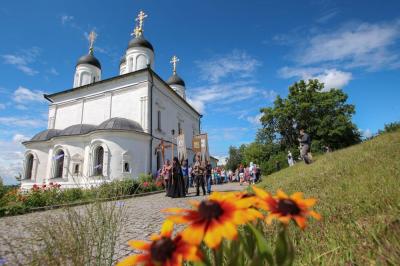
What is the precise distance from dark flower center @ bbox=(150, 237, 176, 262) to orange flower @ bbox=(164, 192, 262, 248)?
0.19ft

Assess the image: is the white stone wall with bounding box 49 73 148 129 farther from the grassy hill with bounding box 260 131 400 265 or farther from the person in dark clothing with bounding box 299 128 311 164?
the grassy hill with bounding box 260 131 400 265

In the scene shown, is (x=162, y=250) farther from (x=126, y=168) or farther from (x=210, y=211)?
(x=126, y=168)

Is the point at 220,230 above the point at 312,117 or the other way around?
the other way around

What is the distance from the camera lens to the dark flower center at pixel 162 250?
771 millimetres

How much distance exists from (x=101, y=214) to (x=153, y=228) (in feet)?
10.7

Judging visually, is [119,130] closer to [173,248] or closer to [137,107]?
[137,107]

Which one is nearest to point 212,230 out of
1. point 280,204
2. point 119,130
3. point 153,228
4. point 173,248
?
point 173,248

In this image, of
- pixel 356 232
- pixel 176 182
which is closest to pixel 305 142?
pixel 176 182

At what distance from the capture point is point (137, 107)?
86.3ft

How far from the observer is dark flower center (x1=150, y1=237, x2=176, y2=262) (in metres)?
0.77

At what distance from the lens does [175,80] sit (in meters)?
40.3

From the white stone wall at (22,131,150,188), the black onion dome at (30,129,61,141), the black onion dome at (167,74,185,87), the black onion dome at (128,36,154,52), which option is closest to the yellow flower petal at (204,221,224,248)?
the white stone wall at (22,131,150,188)

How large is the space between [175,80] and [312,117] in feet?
70.2

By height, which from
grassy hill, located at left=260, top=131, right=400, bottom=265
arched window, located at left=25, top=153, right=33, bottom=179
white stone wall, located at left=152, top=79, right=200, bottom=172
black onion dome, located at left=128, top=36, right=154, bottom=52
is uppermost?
black onion dome, located at left=128, top=36, right=154, bottom=52
